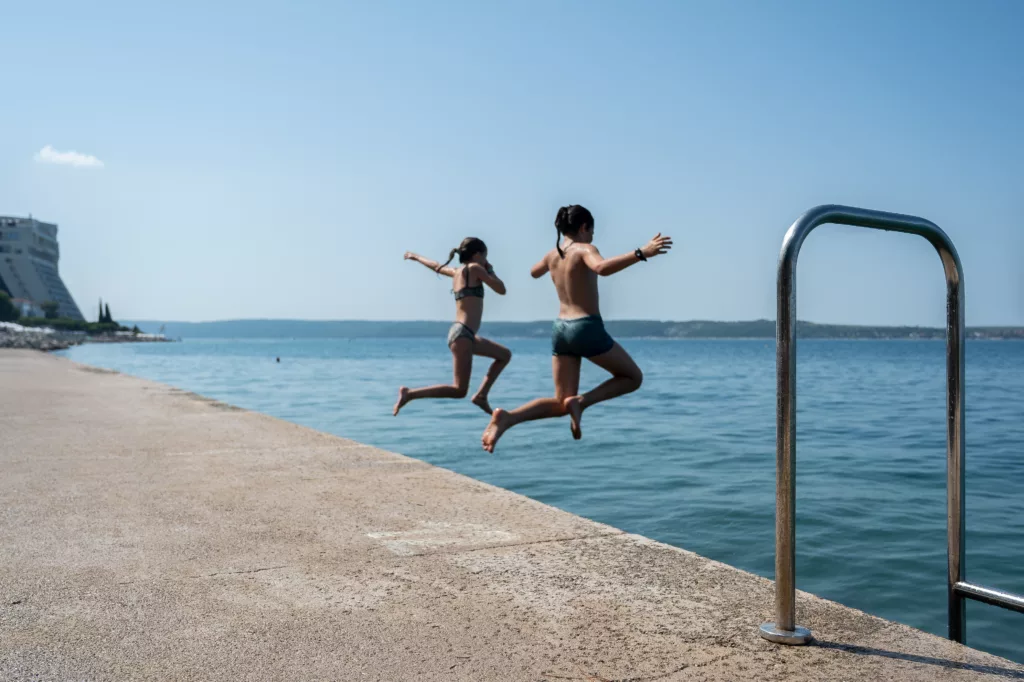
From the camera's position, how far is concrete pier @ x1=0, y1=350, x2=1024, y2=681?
426 cm

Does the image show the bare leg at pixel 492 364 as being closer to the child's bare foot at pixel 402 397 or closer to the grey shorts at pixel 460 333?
the grey shorts at pixel 460 333

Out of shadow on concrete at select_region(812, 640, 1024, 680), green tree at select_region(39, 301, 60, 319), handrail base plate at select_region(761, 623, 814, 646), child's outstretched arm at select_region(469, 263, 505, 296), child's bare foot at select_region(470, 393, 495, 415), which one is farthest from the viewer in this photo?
green tree at select_region(39, 301, 60, 319)

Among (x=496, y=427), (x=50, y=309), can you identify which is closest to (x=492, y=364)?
(x=496, y=427)

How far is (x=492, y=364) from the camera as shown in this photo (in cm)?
239

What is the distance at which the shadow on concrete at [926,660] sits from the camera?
4238 mm

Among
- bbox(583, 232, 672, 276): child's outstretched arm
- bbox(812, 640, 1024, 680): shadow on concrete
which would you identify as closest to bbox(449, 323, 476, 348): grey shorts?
bbox(583, 232, 672, 276): child's outstretched arm

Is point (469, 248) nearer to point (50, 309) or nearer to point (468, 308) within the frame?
point (468, 308)

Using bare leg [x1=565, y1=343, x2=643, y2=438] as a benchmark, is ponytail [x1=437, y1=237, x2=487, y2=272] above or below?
above

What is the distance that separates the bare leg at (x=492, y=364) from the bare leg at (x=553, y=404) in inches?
11.9

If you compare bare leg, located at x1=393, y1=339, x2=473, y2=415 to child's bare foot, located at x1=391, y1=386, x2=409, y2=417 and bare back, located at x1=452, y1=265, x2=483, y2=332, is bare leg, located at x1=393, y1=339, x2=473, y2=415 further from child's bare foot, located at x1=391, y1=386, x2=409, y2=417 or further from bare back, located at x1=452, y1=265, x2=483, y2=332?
child's bare foot, located at x1=391, y1=386, x2=409, y2=417

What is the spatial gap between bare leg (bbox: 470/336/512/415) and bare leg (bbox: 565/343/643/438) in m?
0.36

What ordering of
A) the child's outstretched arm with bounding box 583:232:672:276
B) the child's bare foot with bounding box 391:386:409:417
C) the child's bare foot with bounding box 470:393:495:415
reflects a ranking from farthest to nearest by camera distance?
the child's bare foot with bounding box 391:386:409:417
the child's bare foot with bounding box 470:393:495:415
the child's outstretched arm with bounding box 583:232:672:276

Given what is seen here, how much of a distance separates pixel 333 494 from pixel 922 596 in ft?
21.0

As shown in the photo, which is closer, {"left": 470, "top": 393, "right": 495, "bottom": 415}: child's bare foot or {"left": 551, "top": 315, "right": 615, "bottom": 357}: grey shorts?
{"left": 551, "top": 315, "right": 615, "bottom": 357}: grey shorts
